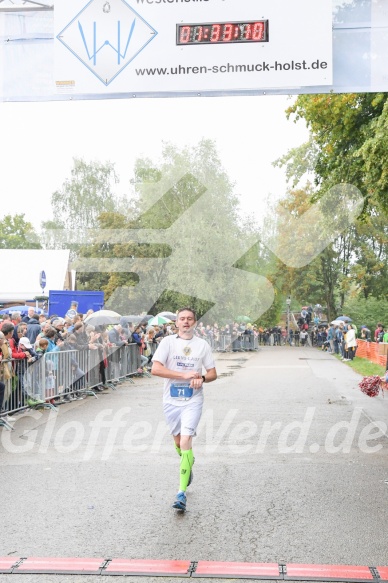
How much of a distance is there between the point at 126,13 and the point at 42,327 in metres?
8.56

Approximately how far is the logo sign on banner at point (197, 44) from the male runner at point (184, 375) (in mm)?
3320

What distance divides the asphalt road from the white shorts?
615 millimetres

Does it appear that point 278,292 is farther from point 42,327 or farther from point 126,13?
point 126,13

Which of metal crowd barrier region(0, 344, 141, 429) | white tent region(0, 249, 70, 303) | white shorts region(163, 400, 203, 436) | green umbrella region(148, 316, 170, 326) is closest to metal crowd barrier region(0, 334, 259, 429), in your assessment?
metal crowd barrier region(0, 344, 141, 429)

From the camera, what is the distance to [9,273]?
1889 inches

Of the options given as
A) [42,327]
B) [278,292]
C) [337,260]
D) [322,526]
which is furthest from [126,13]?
[278,292]

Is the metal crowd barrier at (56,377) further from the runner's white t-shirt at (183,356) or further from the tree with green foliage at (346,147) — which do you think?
the tree with green foliage at (346,147)

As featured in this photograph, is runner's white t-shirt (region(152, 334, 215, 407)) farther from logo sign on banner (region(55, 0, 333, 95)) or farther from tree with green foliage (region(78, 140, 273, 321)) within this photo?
tree with green foliage (region(78, 140, 273, 321))

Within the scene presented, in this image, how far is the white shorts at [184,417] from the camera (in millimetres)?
7379

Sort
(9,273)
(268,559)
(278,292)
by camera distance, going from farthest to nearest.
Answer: (278,292) < (9,273) < (268,559)

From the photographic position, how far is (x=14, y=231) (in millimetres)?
94688

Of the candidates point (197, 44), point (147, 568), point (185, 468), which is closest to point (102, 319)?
point (197, 44)

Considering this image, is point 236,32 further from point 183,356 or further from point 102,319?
point 102,319

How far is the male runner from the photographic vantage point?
7352mm
